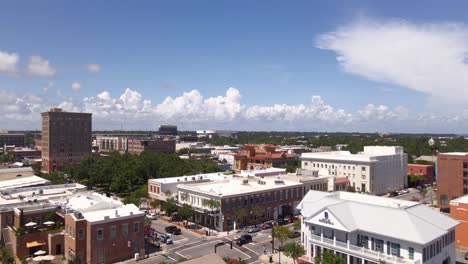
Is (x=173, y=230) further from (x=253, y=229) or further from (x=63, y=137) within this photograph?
(x=63, y=137)

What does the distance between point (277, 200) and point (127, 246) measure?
3005 cm

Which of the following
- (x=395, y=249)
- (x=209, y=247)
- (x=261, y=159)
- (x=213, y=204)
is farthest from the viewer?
(x=261, y=159)

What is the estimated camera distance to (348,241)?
138ft

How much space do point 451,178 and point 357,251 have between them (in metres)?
50.2

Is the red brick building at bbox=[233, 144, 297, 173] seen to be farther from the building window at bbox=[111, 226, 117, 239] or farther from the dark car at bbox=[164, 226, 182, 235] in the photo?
the building window at bbox=[111, 226, 117, 239]

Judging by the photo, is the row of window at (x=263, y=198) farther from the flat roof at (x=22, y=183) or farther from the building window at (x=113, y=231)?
the flat roof at (x=22, y=183)

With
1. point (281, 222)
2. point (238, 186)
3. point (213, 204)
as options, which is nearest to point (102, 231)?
point (213, 204)

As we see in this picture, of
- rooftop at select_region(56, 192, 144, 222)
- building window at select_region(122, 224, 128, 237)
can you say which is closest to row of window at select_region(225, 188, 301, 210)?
rooftop at select_region(56, 192, 144, 222)

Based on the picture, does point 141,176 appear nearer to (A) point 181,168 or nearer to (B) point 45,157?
(A) point 181,168

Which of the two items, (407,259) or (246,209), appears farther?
(246,209)

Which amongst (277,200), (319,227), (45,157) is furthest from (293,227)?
(45,157)

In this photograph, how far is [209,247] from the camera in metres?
51.8

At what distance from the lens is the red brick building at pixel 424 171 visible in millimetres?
114188

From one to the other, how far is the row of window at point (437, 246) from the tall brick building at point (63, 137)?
140 m
